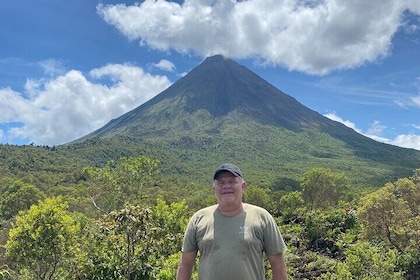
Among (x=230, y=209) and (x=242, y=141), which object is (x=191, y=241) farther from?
(x=242, y=141)

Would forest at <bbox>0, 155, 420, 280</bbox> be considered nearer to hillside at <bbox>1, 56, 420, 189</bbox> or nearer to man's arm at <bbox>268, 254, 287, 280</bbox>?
man's arm at <bbox>268, 254, 287, 280</bbox>

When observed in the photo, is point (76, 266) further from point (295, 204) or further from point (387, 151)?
point (387, 151)

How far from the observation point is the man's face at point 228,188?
275 centimetres

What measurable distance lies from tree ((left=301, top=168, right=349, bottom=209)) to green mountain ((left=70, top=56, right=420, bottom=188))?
89.6 feet

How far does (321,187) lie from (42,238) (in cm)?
3064

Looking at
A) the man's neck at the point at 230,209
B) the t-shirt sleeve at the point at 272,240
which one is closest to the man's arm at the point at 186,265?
the man's neck at the point at 230,209

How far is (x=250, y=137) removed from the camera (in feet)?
435

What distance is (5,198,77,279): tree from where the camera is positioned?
11.0 meters

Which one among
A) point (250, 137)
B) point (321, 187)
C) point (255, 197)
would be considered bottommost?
point (255, 197)

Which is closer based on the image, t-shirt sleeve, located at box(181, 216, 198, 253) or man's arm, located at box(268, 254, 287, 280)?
man's arm, located at box(268, 254, 287, 280)

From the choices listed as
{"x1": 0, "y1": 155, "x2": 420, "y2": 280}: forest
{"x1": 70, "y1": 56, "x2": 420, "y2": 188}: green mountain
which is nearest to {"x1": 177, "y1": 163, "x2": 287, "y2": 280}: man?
{"x1": 0, "y1": 155, "x2": 420, "y2": 280}: forest

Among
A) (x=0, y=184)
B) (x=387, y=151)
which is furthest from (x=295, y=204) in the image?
(x=387, y=151)

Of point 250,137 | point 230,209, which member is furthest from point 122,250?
point 250,137

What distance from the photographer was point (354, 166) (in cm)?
9588
